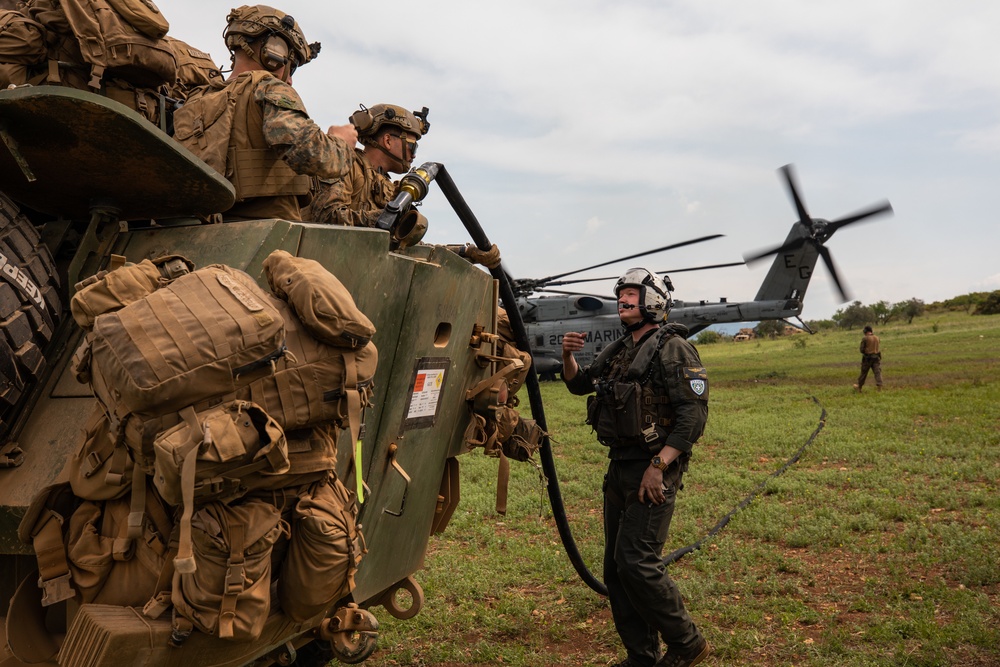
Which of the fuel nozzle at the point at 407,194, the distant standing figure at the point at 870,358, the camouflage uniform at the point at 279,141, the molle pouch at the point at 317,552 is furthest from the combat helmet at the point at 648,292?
the distant standing figure at the point at 870,358

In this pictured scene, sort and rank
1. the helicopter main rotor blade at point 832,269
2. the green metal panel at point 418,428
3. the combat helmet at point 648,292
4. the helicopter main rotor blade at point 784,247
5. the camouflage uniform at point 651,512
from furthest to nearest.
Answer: the helicopter main rotor blade at point 832,269
the helicopter main rotor blade at point 784,247
the combat helmet at point 648,292
the camouflage uniform at point 651,512
the green metal panel at point 418,428

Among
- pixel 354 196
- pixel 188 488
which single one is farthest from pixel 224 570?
pixel 354 196

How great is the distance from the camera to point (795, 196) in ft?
94.0

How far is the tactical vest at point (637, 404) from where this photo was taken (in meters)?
4.94

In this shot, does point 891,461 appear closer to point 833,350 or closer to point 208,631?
point 208,631

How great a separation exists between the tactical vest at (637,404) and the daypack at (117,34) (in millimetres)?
2985

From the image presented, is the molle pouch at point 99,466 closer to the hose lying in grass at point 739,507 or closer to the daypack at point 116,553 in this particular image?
the daypack at point 116,553

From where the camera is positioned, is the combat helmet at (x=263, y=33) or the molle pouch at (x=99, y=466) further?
the combat helmet at (x=263, y=33)

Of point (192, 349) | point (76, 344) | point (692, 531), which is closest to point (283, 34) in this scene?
point (76, 344)

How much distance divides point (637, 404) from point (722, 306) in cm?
2297

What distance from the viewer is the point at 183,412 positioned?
2197 millimetres

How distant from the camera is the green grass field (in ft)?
17.9

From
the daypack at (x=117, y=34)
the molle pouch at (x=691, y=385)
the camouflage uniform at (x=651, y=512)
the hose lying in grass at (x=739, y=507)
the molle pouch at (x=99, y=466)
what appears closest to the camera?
the molle pouch at (x=99, y=466)

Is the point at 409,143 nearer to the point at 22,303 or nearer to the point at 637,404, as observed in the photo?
the point at 637,404
